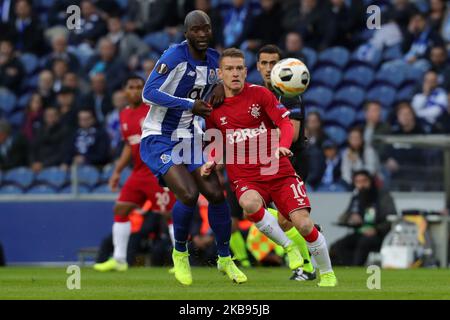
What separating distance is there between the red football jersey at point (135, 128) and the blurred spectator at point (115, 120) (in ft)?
13.5

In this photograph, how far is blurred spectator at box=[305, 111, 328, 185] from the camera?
1702 centimetres

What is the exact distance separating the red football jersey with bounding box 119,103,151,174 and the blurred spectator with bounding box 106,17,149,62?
21.8ft

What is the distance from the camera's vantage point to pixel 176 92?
35.4ft

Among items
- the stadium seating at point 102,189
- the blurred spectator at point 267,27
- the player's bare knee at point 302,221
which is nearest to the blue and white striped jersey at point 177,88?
the player's bare knee at point 302,221

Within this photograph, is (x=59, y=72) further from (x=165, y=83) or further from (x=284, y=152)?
(x=284, y=152)

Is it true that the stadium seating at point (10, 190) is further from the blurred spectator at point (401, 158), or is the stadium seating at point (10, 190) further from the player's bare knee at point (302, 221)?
the player's bare knee at point (302, 221)

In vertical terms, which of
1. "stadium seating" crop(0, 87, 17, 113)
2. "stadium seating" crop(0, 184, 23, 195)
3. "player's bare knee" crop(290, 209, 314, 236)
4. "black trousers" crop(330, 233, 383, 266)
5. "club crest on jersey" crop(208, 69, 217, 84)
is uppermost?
"club crest on jersey" crop(208, 69, 217, 84)

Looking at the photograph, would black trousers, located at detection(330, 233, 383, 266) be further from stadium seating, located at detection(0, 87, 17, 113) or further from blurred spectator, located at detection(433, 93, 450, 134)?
stadium seating, located at detection(0, 87, 17, 113)

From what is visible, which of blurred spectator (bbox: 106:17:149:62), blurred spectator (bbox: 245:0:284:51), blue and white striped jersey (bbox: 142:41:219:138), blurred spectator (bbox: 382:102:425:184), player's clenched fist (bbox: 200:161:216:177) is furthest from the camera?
blurred spectator (bbox: 106:17:149:62)

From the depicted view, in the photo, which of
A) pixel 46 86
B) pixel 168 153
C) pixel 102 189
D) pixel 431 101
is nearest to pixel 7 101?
pixel 46 86

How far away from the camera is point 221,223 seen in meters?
11.0

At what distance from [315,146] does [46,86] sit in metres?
6.18

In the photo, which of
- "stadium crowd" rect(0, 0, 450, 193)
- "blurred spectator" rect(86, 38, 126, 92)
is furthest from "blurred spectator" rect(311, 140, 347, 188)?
"blurred spectator" rect(86, 38, 126, 92)

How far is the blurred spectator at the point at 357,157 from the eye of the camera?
16641 millimetres
